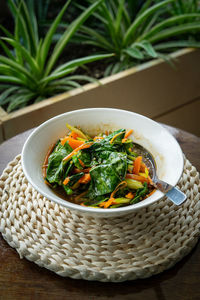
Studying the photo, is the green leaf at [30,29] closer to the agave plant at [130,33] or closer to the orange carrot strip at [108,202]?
the agave plant at [130,33]

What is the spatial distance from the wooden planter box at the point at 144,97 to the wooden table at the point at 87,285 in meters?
0.83

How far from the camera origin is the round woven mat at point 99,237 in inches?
33.6

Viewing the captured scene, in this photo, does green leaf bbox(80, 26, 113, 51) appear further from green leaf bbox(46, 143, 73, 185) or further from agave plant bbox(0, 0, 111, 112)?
green leaf bbox(46, 143, 73, 185)

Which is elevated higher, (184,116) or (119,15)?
(119,15)

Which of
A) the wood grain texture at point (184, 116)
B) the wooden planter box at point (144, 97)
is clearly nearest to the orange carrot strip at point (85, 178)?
the wooden planter box at point (144, 97)

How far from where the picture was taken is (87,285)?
84 cm

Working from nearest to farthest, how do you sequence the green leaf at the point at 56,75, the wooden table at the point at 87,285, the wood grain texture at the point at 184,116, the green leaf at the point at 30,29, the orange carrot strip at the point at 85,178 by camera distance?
1. the wooden table at the point at 87,285
2. the orange carrot strip at the point at 85,178
3. the green leaf at the point at 56,75
4. the green leaf at the point at 30,29
5. the wood grain texture at the point at 184,116

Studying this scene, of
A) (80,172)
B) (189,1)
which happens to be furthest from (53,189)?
(189,1)

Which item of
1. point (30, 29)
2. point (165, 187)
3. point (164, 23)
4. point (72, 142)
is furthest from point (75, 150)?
point (164, 23)

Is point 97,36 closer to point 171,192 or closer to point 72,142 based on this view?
point 72,142

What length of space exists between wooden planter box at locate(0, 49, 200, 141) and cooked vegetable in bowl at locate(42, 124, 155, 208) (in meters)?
0.63

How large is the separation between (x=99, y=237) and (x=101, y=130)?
335 millimetres

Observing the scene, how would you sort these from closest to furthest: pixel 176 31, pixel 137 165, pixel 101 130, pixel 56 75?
pixel 137 165
pixel 101 130
pixel 56 75
pixel 176 31

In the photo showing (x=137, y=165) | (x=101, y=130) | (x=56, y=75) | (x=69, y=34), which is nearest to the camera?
(x=137, y=165)
